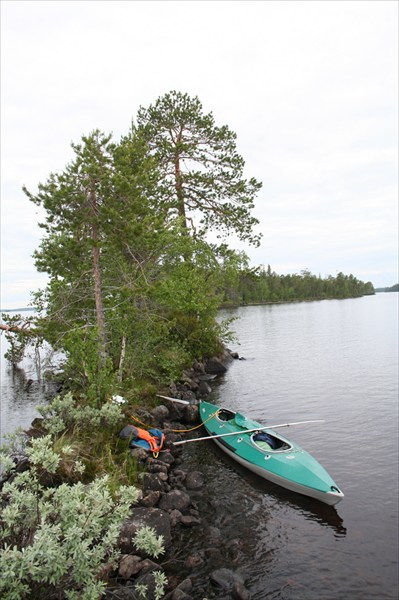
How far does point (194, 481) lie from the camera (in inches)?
473

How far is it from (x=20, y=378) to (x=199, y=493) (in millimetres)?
27185

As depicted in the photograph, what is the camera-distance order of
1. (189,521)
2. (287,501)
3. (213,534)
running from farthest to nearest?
(287,501) < (189,521) < (213,534)

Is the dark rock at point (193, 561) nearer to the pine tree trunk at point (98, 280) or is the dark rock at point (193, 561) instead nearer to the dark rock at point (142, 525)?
the dark rock at point (142, 525)

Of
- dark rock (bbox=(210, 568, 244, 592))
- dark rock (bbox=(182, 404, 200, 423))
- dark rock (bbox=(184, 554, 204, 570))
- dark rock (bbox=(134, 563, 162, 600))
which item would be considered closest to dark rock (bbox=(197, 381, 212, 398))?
dark rock (bbox=(182, 404, 200, 423))

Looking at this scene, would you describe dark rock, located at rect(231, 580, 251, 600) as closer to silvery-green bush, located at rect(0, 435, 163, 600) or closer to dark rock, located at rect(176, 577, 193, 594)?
dark rock, located at rect(176, 577, 193, 594)

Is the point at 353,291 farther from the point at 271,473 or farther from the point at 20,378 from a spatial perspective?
the point at 271,473

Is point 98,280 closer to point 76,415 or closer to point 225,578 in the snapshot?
point 76,415

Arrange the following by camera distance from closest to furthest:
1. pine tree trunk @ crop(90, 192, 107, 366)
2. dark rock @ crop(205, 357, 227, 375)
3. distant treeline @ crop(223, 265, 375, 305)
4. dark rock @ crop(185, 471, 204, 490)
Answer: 1. dark rock @ crop(185, 471, 204, 490)
2. pine tree trunk @ crop(90, 192, 107, 366)
3. dark rock @ crop(205, 357, 227, 375)
4. distant treeline @ crop(223, 265, 375, 305)

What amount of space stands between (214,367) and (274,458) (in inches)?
720

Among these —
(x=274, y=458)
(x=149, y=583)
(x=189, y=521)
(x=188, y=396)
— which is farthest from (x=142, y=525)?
(x=188, y=396)

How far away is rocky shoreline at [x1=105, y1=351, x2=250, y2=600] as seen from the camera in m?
7.40

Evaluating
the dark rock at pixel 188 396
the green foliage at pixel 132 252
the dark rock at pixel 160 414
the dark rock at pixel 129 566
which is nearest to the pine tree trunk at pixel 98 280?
the green foliage at pixel 132 252

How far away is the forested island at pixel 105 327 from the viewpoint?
538cm

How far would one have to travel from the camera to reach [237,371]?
3033 cm
